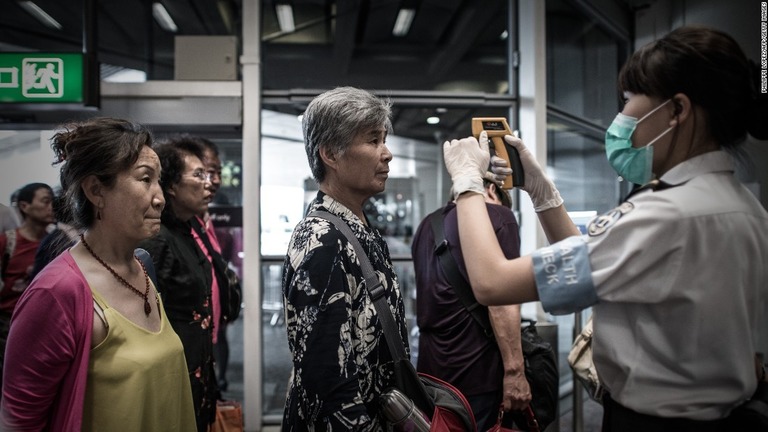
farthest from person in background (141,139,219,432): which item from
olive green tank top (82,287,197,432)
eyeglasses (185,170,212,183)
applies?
olive green tank top (82,287,197,432)

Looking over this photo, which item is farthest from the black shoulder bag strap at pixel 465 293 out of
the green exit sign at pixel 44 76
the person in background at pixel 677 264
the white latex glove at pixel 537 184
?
the green exit sign at pixel 44 76

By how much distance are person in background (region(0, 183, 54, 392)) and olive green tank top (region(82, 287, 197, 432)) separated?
81.2 inches

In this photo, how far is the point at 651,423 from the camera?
112cm

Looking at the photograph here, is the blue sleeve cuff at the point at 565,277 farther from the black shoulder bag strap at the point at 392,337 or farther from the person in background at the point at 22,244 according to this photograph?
the person in background at the point at 22,244

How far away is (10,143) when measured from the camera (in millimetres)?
2789

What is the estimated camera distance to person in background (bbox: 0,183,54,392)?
3.05 m

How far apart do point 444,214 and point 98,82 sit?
8.17 feet

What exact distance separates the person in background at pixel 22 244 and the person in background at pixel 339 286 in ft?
7.83

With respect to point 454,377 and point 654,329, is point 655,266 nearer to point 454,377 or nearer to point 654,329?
point 654,329

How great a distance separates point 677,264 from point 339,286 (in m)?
0.77

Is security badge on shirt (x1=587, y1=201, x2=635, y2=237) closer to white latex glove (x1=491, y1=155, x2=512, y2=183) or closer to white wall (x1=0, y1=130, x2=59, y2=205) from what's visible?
white latex glove (x1=491, y1=155, x2=512, y2=183)

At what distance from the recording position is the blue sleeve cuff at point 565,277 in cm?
110

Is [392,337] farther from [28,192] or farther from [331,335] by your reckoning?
[28,192]

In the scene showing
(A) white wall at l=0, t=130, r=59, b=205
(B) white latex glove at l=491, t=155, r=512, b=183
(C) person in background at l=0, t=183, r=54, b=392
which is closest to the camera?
(B) white latex glove at l=491, t=155, r=512, b=183
